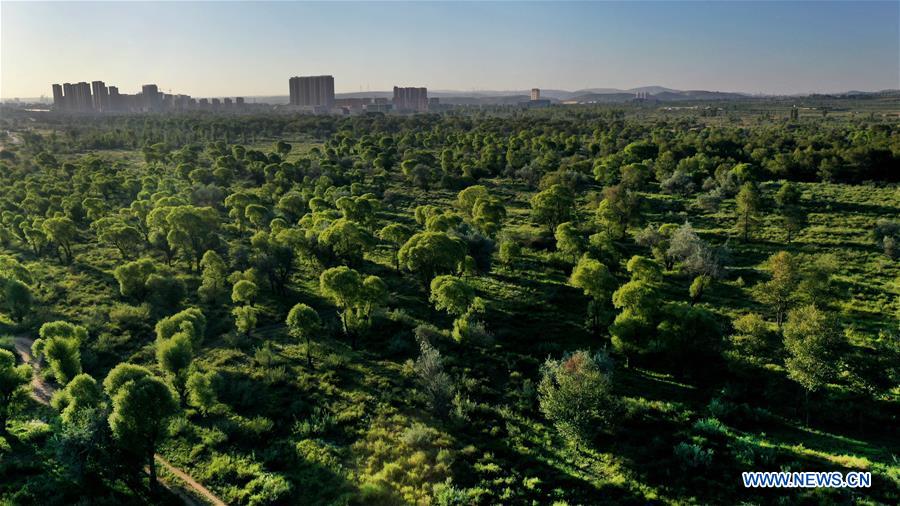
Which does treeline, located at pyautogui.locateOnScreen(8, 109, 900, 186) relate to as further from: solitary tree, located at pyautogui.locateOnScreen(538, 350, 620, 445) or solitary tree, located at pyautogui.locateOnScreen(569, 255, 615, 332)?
solitary tree, located at pyautogui.locateOnScreen(538, 350, 620, 445)

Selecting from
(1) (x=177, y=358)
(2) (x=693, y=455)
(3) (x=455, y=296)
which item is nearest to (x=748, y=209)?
(3) (x=455, y=296)

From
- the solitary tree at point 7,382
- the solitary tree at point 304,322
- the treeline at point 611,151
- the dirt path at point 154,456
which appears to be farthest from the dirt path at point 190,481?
the treeline at point 611,151

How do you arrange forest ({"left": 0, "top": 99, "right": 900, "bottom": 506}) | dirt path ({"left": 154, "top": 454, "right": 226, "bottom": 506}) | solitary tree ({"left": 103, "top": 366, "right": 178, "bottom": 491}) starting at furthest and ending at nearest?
→ forest ({"left": 0, "top": 99, "right": 900, "bottom": 506})
dirt path ({"left": 154, "top": 454, "right": 226, "bottom": 506})
solitary tree ({"left": 103, "top": 366, "right": 178, "bottom": 491})

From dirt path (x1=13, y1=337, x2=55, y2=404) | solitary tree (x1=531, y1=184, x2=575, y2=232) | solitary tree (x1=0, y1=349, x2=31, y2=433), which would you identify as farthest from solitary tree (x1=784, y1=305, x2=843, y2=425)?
dirt path (x1=13, y1=337, x2=55, y2=404)

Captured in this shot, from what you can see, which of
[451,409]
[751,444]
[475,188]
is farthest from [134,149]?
[751,444]

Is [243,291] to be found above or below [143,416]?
above

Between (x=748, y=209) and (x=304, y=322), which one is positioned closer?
(x=304, y=322)

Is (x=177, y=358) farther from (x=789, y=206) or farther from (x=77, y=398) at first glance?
(x=789, y=206)
